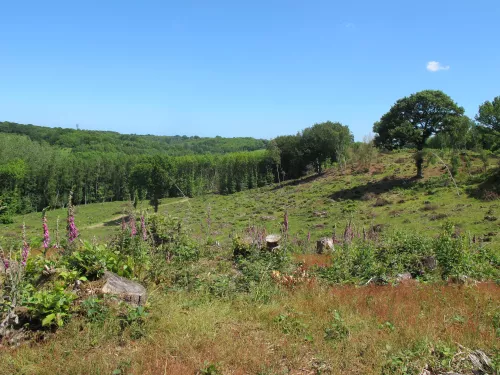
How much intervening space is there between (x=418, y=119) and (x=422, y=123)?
0.64 meters

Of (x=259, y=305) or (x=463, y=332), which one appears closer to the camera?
(x=463, y=332)

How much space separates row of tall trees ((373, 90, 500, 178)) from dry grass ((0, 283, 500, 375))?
35.5 m

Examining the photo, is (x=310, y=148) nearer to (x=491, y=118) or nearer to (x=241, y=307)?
(x=491, y=118)

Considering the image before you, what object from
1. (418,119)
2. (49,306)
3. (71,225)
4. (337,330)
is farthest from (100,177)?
(337,330)

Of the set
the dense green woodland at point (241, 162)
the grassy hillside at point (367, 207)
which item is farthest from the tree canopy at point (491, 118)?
the grassy hillside at point (367, 207)

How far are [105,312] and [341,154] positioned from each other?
6266 cm

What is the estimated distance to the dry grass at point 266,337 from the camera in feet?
15.3

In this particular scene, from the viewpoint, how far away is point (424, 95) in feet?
129

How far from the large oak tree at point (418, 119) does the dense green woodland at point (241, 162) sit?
0.32ft

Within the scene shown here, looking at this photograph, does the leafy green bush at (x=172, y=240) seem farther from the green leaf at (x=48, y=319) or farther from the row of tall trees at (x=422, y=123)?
the row of tall trees at (x=422, y=123)

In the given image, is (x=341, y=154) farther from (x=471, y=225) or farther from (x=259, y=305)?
(x=259, y=305)

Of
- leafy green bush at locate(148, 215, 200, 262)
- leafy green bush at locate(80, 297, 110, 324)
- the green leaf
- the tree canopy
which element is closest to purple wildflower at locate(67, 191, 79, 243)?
leafy green bush at locate(80, 297, 110, 324)

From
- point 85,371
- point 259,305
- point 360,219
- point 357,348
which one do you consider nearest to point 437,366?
point 357,348

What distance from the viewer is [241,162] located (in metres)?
80.8
